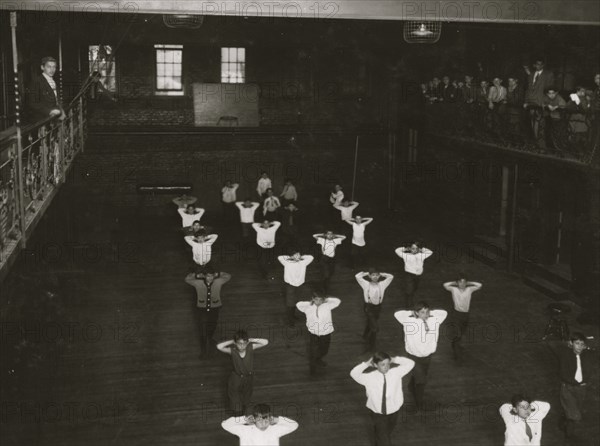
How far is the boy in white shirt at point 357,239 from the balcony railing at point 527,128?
3.86 m

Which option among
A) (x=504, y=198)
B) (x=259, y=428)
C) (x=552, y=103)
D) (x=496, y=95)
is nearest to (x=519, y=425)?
(x=259, y=428)

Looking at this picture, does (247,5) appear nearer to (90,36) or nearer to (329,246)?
(329,246)

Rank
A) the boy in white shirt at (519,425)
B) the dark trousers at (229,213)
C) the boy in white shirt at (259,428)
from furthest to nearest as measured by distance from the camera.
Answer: the dark trousers at (229,213) → the boy in white shirt at (519,425) → the boy in white shirt at (259,428)

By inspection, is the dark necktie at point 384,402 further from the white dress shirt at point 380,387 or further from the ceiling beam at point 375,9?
the ceiling beam at point 375,9

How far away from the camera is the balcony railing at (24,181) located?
25.2ft

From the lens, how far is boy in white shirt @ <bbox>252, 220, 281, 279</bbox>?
16.5m

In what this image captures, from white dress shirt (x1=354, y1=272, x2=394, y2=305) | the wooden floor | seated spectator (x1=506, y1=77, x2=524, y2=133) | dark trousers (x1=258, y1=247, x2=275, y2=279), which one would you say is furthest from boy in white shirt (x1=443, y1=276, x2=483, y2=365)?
seated spectator (x1=506, y1=77, x2=524, y2=133)

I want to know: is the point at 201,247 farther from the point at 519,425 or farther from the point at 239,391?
the point at 519,425

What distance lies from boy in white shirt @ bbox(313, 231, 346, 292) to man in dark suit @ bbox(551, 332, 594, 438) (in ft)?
20.9

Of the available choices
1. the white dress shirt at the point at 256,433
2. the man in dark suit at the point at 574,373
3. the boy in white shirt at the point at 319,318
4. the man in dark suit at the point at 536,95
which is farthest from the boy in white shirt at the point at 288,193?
the white dress shirt at the point at 256,433

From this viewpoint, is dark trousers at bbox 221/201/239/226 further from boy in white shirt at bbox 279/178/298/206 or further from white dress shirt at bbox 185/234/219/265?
white dress shirt at bbox 185/234/219/265

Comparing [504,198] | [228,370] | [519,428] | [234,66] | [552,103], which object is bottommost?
[228,370]

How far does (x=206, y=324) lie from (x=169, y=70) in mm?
13893

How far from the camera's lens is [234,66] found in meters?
24.4
